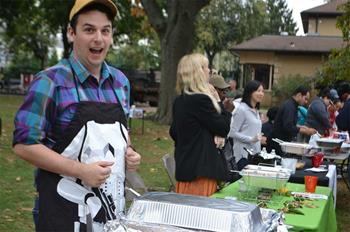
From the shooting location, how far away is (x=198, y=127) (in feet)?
14.3

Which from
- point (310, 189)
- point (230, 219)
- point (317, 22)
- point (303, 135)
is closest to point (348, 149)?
point (303, 135)

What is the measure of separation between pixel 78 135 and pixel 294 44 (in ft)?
108

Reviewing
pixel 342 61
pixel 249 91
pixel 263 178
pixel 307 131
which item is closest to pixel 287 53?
pixel 307 131

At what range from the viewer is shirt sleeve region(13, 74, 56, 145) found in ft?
6.26

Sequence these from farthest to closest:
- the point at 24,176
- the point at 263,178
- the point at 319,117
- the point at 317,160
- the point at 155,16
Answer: the point at 155,16 → the point at 319,117 → the point at 24,176 → the point at 317,160 → the point at 263,178

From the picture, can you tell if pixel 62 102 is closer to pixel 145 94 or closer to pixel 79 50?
pixel 79 50

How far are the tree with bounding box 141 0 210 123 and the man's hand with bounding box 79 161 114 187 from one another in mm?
13998

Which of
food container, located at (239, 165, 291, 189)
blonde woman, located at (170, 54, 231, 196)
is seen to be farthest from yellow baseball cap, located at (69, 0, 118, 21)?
blonde woman, located at (170, 54, 231, 196)

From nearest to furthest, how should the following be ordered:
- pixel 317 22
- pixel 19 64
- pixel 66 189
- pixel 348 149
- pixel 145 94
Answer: pixel 66 189 < pixel 348 149 < pixel 145 94 < pixel 317 22 < pixel 19 64

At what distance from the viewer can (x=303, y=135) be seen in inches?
331

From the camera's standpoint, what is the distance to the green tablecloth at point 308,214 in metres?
3.15

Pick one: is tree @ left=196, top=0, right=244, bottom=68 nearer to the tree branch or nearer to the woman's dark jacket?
the tree branch

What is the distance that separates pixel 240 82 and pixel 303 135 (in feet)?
91.6

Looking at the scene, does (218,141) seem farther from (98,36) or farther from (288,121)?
(288,121)
